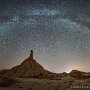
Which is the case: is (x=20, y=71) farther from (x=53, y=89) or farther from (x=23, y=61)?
(x=53, y=89)

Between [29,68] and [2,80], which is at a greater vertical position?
[29,68]

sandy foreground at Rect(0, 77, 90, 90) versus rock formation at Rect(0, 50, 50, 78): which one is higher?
rock formation at Rect(0, 50, 50, 78)

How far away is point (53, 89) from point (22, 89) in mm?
3328

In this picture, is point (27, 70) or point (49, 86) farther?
point (27, 70)

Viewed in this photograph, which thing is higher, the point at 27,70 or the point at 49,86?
the point at 27,70

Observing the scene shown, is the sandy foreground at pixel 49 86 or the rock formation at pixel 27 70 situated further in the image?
the rock formation at pixel 27 70

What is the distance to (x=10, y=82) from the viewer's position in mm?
29469

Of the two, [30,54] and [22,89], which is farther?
[30,54]

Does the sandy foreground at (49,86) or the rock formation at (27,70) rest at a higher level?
the rock formation at (27,70)

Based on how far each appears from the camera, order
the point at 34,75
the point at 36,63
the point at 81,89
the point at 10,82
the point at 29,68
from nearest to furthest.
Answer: the point at 81,89 → the point at 10,82 → the point at 34,75 → the point at 29,68 → the point at 36,63

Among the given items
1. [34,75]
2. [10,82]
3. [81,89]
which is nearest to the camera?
[81,89]

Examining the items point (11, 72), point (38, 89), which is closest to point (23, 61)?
point (11, 72)

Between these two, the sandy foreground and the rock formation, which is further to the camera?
the rock formation

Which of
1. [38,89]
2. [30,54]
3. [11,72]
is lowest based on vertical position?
[38,89]
